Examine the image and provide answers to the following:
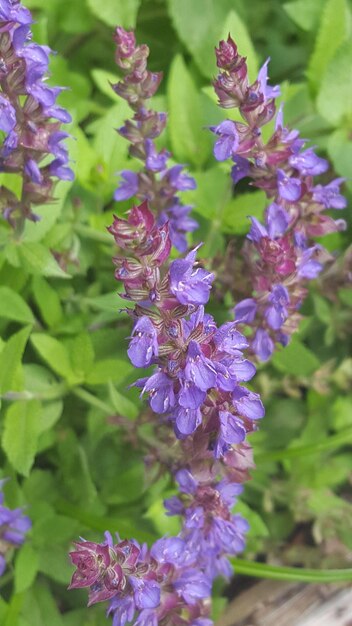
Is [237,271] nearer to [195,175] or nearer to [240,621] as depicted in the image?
[195,175]

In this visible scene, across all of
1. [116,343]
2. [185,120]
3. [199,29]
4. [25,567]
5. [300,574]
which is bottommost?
[25,567]

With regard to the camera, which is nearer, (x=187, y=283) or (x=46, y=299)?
(x=187, y=283)

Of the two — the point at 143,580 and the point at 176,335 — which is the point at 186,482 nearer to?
the point at 143,580

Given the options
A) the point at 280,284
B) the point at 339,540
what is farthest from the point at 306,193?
the point at 339,540

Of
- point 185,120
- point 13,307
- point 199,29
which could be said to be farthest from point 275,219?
point 199,29

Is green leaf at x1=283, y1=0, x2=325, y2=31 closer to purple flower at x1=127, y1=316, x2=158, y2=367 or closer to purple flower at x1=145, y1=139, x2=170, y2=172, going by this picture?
purple flower at x1=145, y1=139, x2=170, y2=172

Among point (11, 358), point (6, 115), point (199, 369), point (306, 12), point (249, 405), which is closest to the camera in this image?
point (199, 369)
